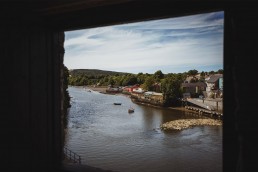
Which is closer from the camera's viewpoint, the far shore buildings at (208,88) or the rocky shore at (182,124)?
the rocky shore at (182,124)

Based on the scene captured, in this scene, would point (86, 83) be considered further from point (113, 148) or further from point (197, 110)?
point (113, 148)

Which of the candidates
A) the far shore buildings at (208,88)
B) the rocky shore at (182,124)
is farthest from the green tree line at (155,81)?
the rocky shore at (182,124)

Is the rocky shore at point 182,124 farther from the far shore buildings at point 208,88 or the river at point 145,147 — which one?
the far shore buildings at point 208,88

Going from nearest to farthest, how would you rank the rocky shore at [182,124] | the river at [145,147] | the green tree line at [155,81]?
1. the river at [145,147]
2. the rocky shore at [182,124]
3. the green tree line at [155,81]

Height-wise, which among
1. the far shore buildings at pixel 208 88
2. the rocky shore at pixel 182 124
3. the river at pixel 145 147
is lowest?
the river at pixel 145 147

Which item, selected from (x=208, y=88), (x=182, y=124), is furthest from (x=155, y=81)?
(x=182, y=124)

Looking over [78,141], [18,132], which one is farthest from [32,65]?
[78,141]

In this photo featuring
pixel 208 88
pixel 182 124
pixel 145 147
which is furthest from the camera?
pixel 208 88

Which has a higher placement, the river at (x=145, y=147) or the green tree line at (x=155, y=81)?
the green tree line at (x=155, y=81)

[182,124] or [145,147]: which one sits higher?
[182,124]

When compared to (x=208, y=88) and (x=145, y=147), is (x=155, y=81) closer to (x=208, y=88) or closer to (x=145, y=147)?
(x=208, y=88)

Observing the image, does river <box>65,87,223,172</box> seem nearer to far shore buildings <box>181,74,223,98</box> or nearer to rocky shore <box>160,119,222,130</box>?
rocky shore <box>160,119,222,130</box>

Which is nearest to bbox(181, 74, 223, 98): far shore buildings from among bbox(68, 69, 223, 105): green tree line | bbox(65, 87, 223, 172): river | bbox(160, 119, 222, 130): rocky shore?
bbox(68, 69, 223, 105): green tree line
